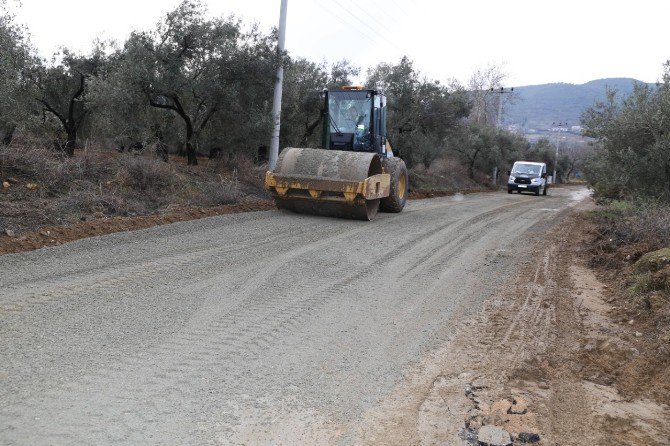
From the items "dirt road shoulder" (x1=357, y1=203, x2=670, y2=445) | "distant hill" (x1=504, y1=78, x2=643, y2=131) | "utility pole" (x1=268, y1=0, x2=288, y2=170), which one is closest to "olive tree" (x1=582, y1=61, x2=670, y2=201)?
"dirt road shoulder" (x1=357, y1=203, x2=670, y2=445)

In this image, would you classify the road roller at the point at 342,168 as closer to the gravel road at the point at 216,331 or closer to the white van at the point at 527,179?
the gravel road at the point at 216,331

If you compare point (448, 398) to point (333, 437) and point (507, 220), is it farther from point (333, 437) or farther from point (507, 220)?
point (507, 220)

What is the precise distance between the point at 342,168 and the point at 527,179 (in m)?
25.4

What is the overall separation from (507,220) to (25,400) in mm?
13519

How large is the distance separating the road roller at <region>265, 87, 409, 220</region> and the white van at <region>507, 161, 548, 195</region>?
888 inches

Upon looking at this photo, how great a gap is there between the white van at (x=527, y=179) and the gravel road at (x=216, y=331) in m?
26.6

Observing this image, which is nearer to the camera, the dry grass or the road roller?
the dry grass

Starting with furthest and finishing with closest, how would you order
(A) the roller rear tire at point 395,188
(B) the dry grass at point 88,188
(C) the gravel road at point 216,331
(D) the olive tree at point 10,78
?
(A) the roller rear tire at point 395,188, (D) the olive tree at point 10,78, (B) the dry grass at point 88,188, (C) the gravel road at point 216,331

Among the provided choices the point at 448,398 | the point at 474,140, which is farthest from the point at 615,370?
the point at 474,140

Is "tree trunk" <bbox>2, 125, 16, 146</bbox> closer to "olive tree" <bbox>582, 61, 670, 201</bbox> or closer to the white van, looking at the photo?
"olive tree" <bbox>582, 61, 670, 201</bbox>

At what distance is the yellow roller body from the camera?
12.3 metres

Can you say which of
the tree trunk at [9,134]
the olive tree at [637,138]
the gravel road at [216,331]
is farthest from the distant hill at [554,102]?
the gravel road at [216,331]

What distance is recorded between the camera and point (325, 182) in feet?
40.3

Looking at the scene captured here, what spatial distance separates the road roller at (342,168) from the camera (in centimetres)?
1235
